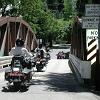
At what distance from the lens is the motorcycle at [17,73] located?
582 inches

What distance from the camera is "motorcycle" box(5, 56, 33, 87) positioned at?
582 inches

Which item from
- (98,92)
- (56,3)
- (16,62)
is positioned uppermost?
(56,3)

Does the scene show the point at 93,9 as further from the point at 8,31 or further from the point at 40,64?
the point at 8,31

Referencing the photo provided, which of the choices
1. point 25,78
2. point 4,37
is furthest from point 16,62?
point 4,37

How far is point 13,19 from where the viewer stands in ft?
127

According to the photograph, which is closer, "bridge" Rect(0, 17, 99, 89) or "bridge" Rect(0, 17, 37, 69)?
"bridge" Rect(0, 17, 99, 89)

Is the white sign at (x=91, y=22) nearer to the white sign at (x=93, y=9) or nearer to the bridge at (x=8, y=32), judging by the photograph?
the white sign at (x=93, y=9)

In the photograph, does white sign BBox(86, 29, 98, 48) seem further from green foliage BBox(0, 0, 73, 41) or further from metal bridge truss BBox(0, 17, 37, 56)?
green foliage BBox(0, 0, 73, 41)

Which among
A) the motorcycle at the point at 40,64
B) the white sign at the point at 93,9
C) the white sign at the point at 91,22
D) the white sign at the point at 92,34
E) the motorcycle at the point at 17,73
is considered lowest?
the motorcycle at the point at 40,64

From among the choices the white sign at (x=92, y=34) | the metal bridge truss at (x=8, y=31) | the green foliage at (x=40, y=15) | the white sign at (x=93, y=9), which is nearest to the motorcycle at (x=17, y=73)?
the white sign at (x=93, y=9)

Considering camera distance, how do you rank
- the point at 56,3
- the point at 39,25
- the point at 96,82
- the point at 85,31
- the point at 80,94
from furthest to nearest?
the point at 56,3 → the point at 39,25 → the point at 85,31 → the point at 96,82 → the point at 80,94

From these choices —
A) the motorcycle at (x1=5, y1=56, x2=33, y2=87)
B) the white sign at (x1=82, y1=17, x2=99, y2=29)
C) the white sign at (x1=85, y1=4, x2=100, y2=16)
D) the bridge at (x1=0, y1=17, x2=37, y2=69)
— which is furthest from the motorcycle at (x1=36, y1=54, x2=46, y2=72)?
the motorcycle at (x1=5, y1=56, x2=33, y2=87)

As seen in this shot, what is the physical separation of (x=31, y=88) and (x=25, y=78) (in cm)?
100

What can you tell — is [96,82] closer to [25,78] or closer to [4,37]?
[25,78]
